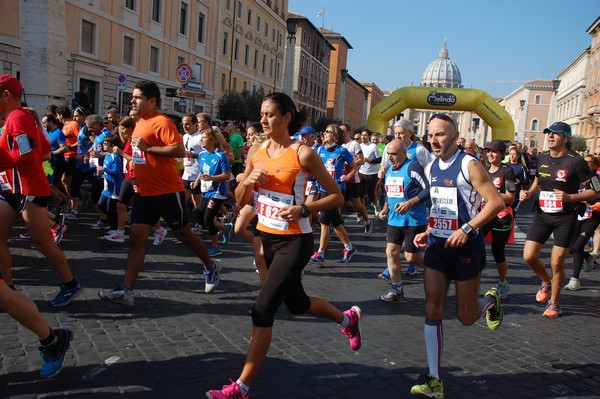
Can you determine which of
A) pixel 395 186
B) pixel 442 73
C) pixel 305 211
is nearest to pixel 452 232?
pixel 305 211

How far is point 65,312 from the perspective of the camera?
4.85 metres

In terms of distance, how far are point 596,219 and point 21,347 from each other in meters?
7.41

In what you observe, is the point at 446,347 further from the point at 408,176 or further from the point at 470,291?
the point at 408,176

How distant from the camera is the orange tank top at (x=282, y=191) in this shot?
11.5ft

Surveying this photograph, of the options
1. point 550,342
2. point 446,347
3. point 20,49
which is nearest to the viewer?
point 446,347

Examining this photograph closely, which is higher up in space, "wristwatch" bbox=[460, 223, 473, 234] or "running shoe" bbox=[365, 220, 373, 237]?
"wristwatch" bbox=[460, 223, 473, 234]

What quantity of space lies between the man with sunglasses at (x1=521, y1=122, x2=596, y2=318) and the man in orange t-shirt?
3.92 m

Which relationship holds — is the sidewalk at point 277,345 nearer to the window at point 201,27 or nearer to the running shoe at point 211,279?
the running shoe at point 211,279

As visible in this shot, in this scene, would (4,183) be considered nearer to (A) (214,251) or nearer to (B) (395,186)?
(A) (214,251)

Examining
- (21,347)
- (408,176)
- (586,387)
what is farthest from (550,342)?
(21,347)

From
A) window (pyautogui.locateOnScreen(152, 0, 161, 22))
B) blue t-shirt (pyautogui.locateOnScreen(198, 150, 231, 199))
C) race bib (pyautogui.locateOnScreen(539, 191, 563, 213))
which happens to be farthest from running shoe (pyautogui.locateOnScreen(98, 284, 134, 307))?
window (pyautogui.locateOnScreen(152, 0, 161, 22))

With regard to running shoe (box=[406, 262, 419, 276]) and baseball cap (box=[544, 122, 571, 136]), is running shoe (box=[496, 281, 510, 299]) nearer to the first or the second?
running shoe (box=[406, 262, 419, 276])

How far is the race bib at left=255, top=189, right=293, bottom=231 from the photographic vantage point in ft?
11.5

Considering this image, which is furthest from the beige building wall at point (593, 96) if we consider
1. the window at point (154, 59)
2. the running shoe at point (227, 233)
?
the running shoe at point (227, 233)
